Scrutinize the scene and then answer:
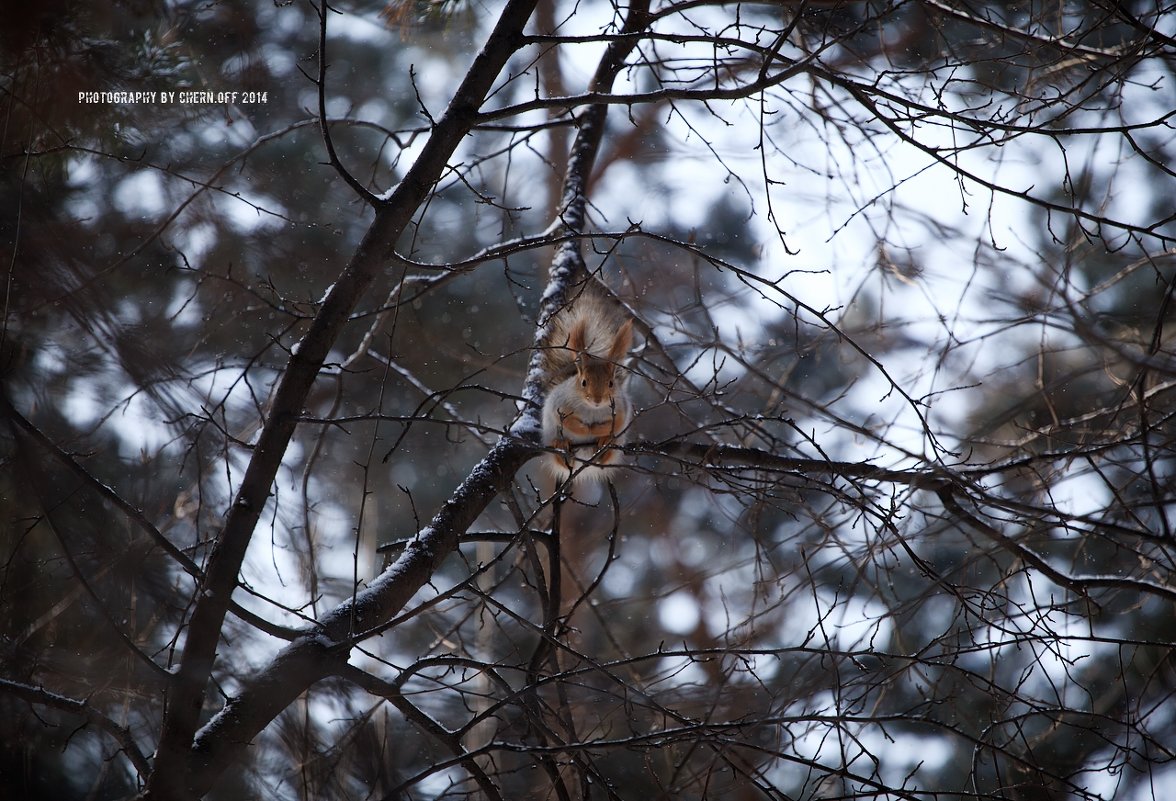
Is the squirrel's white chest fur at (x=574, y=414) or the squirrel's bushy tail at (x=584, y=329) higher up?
the squirrel's bushy tail at (x=584, y=329)

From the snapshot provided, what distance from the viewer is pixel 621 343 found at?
8.20ft

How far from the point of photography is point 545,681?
1.56 metres

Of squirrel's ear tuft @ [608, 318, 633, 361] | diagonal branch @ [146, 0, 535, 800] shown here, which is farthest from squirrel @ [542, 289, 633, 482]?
diagonal branch @ [146, 0, 535, 800]

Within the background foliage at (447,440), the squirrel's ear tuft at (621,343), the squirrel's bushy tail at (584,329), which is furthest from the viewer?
the squirrel's bushy tail at (584,329)

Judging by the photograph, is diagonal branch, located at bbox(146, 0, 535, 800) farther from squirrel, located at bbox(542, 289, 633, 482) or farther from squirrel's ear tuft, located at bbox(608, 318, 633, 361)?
squirrel's ear tuft, located at bbox(608, 318, 633, 361)

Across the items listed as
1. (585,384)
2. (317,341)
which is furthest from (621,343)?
Result: (317,341)

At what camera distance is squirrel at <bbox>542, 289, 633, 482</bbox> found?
2.48 meters

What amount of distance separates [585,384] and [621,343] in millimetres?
162

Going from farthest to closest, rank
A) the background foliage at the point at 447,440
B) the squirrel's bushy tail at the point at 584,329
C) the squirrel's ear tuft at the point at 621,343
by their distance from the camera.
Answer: the squirrel's bushy tail at the point at 584,329 < the squirrel's ear tuft at the point at 621,343 < the background foliage at the point at 447,440

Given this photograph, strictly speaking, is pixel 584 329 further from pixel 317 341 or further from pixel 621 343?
pixel 317 341

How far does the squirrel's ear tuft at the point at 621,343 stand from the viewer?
2.46 metres

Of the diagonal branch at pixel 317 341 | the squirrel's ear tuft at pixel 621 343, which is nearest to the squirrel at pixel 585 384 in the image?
the squirrel's ear tuft at pixel 621 343

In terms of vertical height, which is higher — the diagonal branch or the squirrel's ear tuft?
the squirrel's ear tuft

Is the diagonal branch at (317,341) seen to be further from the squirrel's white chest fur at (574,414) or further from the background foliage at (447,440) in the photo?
the squirrel's white chest fur at (574,414)
